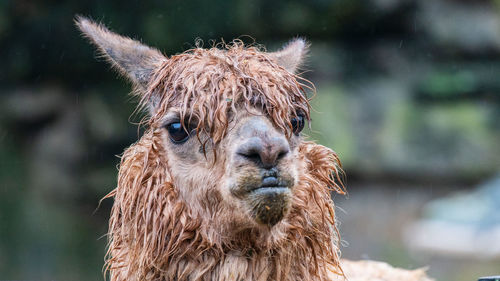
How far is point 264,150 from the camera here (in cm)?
258

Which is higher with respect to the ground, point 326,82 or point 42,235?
point 326,82

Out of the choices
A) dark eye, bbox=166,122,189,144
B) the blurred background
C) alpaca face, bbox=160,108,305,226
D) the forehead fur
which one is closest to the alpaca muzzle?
alpaca face, bbox=160,108,305,226

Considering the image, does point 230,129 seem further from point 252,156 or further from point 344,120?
point 344,120

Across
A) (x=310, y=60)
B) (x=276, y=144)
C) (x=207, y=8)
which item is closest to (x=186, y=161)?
(x=276, y=144)

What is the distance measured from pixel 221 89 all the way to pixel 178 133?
302 millimetres

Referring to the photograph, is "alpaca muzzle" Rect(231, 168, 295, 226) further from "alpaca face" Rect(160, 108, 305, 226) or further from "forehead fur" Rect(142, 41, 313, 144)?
"forehead fur" Rect(142, 41, 313, 144)

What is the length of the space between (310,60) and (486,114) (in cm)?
400

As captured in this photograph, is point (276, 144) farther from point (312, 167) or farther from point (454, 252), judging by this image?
point (454, 252)

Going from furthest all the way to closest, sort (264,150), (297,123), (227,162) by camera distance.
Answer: (297,123) → (227,162) → (264,150)

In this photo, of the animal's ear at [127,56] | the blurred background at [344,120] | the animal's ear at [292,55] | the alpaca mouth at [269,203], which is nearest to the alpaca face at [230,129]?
the alpaca mouth at [269,203]

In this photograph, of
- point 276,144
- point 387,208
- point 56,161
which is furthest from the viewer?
point 387,208

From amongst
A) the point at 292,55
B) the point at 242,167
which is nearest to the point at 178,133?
the point at 242,167

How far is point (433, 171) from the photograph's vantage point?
42.3 feet

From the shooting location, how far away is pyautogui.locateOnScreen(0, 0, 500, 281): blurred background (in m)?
11.5
